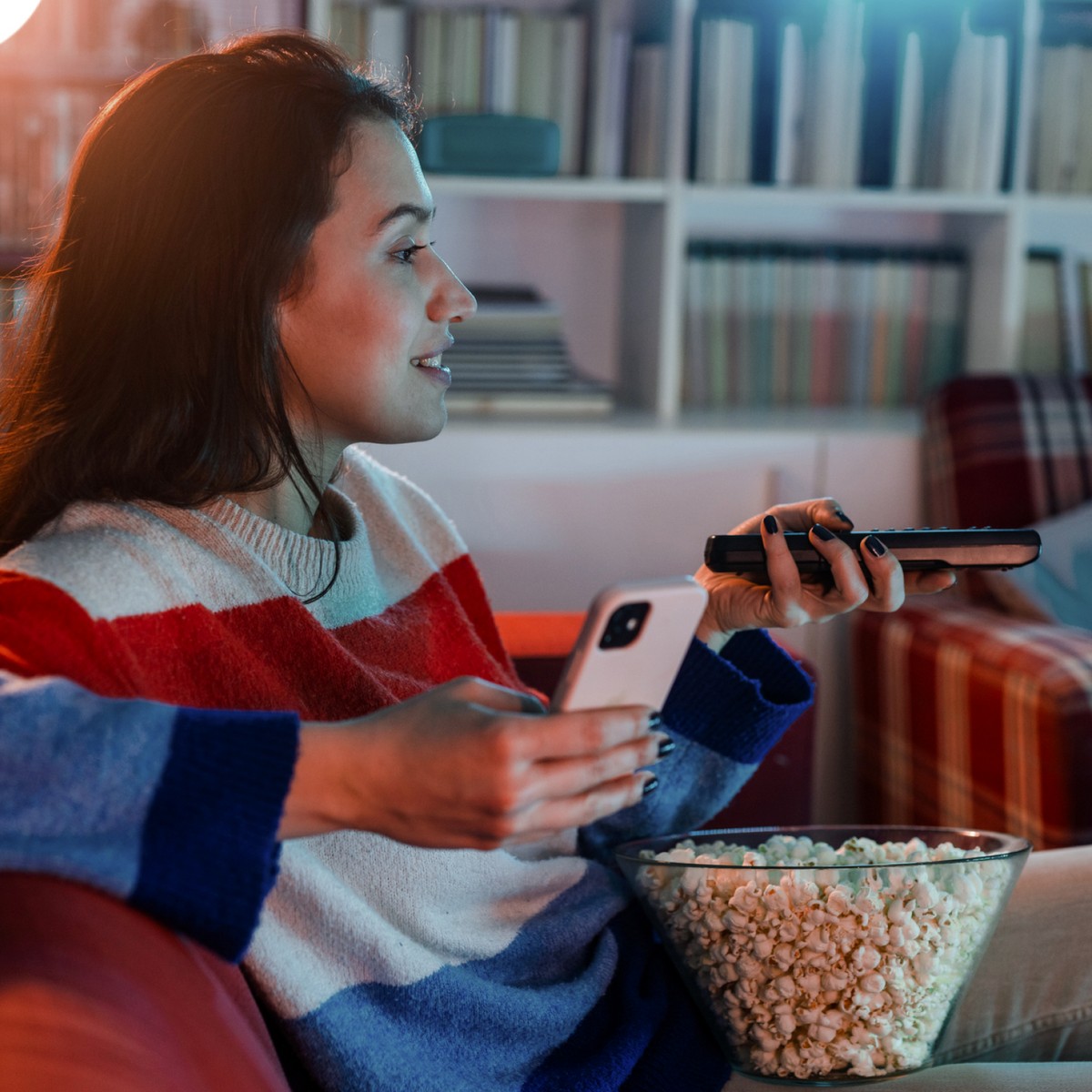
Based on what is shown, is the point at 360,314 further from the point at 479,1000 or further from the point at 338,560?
the point at 479,1000

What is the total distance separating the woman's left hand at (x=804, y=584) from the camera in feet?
2.73

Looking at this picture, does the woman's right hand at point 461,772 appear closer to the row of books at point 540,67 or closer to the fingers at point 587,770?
the fingers at point 587,770

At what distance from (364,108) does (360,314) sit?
0.15m

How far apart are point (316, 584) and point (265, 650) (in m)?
0.11

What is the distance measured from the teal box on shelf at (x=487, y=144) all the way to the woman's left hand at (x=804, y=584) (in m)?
1.12

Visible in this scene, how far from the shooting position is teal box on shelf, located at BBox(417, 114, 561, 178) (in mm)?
1874

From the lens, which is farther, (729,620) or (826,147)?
(826,147)

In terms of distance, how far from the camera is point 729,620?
37.6 inches

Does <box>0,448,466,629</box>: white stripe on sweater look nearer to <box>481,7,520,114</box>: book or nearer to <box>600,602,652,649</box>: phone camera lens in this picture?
<box>600,602,652,649</box>: phone camera lens

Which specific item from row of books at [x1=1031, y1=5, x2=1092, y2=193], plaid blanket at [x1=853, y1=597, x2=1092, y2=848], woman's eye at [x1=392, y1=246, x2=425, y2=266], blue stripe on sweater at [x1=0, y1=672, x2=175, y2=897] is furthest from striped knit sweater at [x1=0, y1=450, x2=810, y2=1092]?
row of books at [x1=1031, y1=5, x2=1092, y2=193]

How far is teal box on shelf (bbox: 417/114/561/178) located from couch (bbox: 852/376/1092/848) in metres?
0.76

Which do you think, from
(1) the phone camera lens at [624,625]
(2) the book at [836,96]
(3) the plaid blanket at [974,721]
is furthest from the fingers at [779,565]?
(2) the book at [836,96]

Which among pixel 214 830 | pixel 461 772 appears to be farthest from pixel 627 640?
pixel 214 830

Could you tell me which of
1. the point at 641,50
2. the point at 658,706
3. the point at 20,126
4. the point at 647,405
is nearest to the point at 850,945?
the point at 658,706
